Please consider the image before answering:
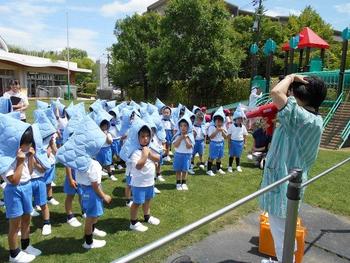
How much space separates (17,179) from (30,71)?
150 ft

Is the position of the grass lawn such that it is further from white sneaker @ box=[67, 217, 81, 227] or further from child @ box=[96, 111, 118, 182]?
child @ box=[96, 111, 118, 182]

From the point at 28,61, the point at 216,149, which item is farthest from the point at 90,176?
the point at 28,61

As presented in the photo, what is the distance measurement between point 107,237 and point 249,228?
202 centimetres

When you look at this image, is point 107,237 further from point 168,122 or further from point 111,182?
point 168,122

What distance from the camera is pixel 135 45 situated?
32531 millimetres

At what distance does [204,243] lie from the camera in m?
4.65

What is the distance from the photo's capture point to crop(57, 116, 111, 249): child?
4.41 meters

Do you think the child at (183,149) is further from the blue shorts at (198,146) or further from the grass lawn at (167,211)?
the blue shorts at (198,146)

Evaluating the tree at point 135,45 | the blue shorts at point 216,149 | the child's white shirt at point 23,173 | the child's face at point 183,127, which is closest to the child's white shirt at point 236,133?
the blue shorts at point 216,149

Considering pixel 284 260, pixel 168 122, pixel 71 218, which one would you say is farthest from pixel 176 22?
pixel 284 260

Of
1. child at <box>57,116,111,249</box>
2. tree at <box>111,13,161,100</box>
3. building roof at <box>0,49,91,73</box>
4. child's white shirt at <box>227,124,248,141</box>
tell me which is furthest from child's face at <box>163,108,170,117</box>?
building roof at <box>0,49,91,73</box>

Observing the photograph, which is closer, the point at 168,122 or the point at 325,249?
the point at 325,249

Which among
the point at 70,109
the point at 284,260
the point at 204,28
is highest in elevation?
the point at 204,28

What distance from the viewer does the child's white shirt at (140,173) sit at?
5012 millimetres
